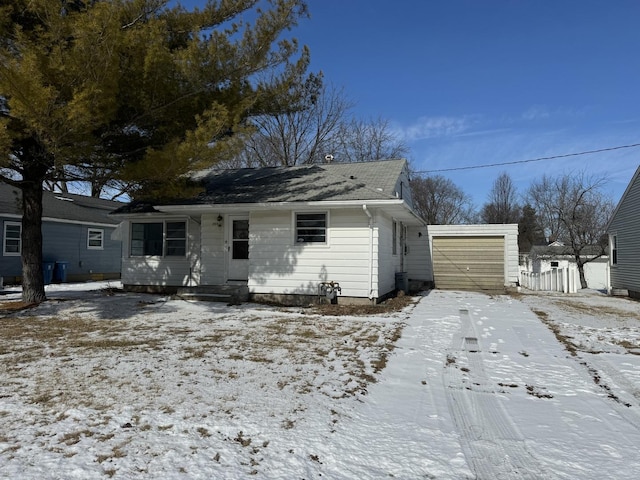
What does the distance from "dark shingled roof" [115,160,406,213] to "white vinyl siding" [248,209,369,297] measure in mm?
520

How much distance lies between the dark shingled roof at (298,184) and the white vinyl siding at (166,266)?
3.87ft

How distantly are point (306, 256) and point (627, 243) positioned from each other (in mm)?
12556

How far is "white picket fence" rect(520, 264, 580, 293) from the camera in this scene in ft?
55.2

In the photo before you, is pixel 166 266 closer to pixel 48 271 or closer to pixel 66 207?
pixel 48 271

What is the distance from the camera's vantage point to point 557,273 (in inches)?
Result: 685

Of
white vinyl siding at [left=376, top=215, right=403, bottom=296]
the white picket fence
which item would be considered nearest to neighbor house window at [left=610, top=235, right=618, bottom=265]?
the white picket fence

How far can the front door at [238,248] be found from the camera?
12000 mm

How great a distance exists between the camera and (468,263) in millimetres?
16234

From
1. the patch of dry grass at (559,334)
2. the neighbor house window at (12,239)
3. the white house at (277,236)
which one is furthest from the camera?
the neighbor house window at (12,239)

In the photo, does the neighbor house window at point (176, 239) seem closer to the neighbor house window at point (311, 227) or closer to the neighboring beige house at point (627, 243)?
the neighbor house window at point (311, 227)

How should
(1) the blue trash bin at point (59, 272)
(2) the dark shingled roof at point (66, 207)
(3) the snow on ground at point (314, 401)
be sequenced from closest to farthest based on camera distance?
(3) the snow on ground at point (314, 401) < (2) the dark shingled roof at point (66, 207) < (1) the blue trash bin at point (59, 272)

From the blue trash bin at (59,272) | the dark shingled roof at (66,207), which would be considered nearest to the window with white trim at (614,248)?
the dark shingled roof at (66,207)

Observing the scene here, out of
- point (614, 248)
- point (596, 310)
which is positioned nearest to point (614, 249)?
point (614, 248)

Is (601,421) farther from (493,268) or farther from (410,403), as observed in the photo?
(493,268)
